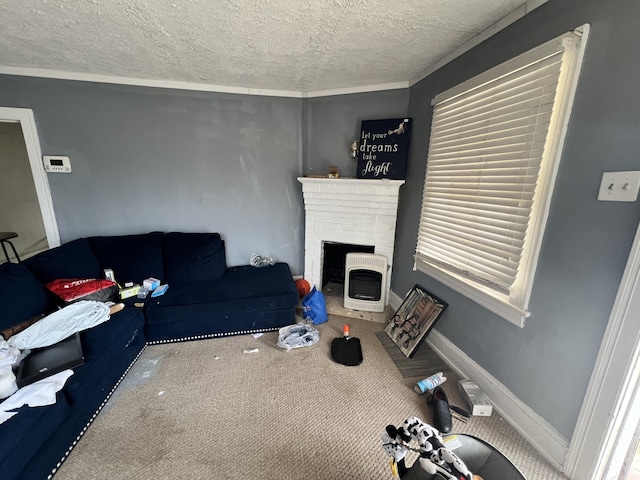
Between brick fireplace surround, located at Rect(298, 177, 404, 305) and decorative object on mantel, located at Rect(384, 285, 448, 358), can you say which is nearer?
decorative object on mantel, located at Rect(384, 285, 448, 358)

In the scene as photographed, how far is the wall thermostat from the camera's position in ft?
7.77

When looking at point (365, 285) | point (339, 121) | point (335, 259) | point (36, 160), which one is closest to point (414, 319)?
point (365, 285)

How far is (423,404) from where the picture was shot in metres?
1.64

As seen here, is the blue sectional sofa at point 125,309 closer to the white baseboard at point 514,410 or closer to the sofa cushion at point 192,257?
the sofa cushion at point 192,257

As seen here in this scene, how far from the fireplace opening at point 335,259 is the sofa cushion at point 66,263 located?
2.23 metres

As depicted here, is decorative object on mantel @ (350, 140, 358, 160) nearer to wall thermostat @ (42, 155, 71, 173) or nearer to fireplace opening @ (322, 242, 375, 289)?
fireplace opening @ (322, 242, 375, 289)

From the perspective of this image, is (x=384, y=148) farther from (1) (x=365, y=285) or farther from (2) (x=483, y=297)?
(2) (x=483, y=297)

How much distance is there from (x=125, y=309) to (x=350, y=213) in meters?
2.19

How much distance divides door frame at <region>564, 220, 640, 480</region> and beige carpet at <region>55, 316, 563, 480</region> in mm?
216

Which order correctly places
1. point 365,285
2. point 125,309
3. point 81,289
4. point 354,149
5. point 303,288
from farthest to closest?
1. point 303,288
2. point 365,285
3. point 354,149
4. point 125,309
5. point 81,289

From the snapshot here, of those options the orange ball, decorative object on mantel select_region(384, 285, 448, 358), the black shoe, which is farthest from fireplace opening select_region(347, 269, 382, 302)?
the black shoe

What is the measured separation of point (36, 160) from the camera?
7.73 feet

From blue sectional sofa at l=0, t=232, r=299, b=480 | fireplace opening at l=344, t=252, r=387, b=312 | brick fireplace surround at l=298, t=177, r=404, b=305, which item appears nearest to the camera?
blue sectional sofa at l=0, t=232, r=299, b=480

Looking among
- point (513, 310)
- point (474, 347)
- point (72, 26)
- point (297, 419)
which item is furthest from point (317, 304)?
point (72, 26)
